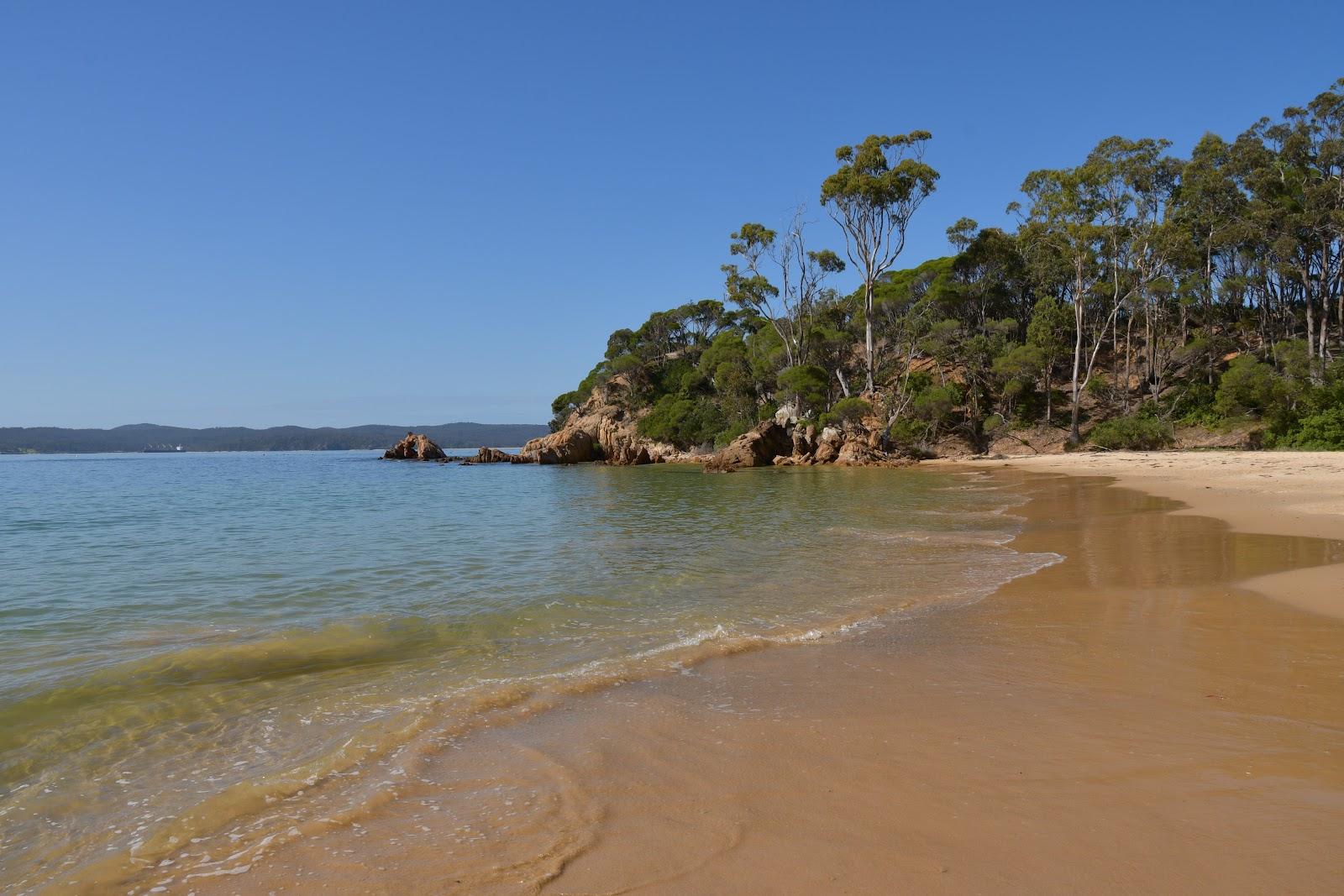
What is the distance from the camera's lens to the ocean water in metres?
3.95

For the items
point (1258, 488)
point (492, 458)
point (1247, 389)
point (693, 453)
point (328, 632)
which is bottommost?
point (328, 632)

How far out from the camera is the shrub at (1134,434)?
35500 millimetres

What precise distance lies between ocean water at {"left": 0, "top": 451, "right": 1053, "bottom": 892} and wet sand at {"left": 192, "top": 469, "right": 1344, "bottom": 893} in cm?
56

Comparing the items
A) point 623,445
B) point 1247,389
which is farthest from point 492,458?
point 1247,389

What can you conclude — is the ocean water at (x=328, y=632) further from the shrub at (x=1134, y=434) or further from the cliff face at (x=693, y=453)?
the cliff face at (x=693, y=453)

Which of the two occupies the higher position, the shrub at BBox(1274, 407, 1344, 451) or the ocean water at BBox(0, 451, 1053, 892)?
the shrub at BBox(1274, 407, 1344, 451)

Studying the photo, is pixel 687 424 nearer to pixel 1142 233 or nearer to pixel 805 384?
pixel 805 384

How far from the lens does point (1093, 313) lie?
47031mm

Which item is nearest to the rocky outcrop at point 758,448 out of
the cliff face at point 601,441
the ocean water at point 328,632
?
the cliff face at point 601,441

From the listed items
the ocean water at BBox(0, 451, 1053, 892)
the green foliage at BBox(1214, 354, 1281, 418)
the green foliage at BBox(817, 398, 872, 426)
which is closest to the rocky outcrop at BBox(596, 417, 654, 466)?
the green foliage at BBox(817, 398, 872, 426)

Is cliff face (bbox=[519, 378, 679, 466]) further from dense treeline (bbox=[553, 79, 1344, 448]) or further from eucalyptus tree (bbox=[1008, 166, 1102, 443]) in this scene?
eucalyptus tree (bbox=[1008, 166, 1102, 443])

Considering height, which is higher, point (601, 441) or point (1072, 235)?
point (1072, 235)

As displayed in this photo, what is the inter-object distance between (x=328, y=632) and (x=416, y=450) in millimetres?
78975

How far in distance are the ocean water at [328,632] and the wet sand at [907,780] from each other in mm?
561
